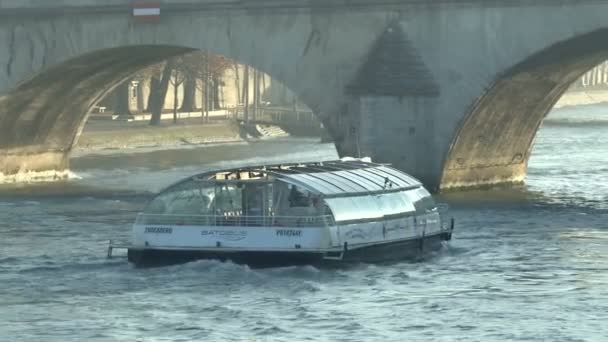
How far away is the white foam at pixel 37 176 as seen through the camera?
249 ft

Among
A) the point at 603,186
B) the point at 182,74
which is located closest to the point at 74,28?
the point at 603,186

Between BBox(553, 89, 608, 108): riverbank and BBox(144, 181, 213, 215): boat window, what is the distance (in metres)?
117

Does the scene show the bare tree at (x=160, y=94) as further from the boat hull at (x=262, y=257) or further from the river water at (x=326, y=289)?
the boat hull at (x=262, y=257)

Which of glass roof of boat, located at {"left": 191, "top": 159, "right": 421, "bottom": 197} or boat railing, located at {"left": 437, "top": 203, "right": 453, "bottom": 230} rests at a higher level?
glass roof of boat, located at {"left": 191, "top": 159, "right": 421, "bottom": 197}

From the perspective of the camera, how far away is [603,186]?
72.8 metres

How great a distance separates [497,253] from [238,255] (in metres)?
7.53

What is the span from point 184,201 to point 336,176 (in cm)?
432

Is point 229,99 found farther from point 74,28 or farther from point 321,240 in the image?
point 321,240

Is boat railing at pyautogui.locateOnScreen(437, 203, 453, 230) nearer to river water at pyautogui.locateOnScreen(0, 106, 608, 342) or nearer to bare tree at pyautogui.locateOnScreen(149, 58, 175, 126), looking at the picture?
river water at pyautogui.locateOnScreen(0, 106, 608, 342)

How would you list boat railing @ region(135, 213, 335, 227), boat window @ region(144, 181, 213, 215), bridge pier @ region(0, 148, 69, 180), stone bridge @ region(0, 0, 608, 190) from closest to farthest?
boat railing @ region(135, 213, 335, 227)
boat window @ region(144, 181, 213, 215)
stone bridge @ region(0, 0, 608, 190)
bridge pier @ region(0, 148, 69, 180)

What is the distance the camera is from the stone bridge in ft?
210

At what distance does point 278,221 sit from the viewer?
4850 cm

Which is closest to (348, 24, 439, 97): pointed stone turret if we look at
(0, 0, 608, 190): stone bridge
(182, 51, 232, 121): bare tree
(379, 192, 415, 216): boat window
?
(0, 0, 608, 190): stone bridge

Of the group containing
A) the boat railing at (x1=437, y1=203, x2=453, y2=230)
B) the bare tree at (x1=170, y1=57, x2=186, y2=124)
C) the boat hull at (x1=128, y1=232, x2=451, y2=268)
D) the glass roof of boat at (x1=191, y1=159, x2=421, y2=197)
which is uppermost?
the bare tree at (x1=170, y1=57, x2=186, y2=124)
